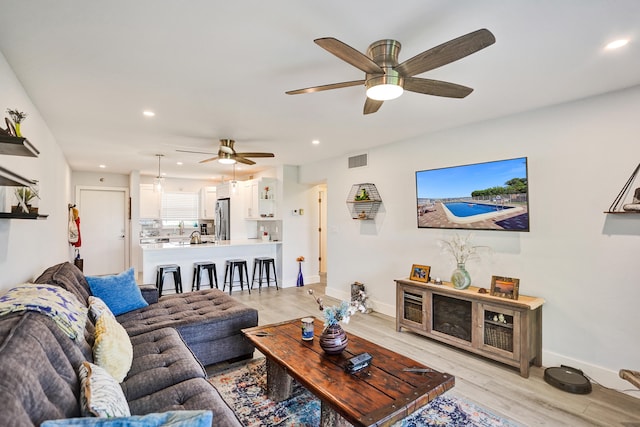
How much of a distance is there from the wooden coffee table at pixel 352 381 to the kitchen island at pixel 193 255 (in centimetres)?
341

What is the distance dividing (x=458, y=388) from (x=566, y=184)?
2.07 metres

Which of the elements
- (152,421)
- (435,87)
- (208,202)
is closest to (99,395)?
(152,421)

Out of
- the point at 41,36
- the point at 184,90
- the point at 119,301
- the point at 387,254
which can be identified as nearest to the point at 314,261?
the point at 387,254

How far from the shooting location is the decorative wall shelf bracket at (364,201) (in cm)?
471

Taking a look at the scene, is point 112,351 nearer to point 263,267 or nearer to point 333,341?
point 333,341

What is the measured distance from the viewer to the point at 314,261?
6840mm

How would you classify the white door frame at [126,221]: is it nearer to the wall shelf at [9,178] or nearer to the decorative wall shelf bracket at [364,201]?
the decorative wall shelf bracket at [364,201]

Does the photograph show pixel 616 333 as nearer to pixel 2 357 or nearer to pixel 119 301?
pixel 2 357

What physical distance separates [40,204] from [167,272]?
90.4 inches

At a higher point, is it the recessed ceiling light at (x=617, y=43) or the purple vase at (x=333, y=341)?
the recessed ceiling light at (x=617, y=43)

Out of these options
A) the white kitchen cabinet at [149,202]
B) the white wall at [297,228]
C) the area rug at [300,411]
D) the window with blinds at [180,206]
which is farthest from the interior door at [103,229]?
the area rug at [300,411]

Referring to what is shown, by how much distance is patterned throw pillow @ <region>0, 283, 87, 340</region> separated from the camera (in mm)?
1520

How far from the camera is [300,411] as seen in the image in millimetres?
2305

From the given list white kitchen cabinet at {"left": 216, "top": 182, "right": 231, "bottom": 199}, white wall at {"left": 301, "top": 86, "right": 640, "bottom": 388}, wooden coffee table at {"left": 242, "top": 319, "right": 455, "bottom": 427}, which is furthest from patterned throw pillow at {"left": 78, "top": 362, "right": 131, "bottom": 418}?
white kitchen cabinet at {"left": 216, "top": 182, "right": 231, "bottom": 199}
